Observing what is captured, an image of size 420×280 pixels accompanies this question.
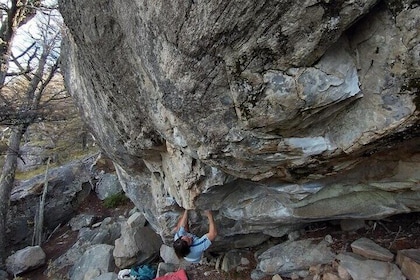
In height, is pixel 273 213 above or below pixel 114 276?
above

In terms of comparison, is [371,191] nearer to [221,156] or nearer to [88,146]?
[221,156]

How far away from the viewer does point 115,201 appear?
14.7 meters

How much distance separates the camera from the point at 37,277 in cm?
1157

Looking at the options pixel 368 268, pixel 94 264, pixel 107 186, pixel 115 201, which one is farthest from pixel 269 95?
pixel 107 186

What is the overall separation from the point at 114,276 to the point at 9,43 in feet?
28.7

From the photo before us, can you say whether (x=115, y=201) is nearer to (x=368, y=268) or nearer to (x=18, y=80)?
(x=18, y=80)

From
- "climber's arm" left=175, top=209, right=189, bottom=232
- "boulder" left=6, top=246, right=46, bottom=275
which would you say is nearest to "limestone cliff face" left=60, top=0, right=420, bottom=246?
"climber's arm" left=175, top=209, right=189, bottom=232

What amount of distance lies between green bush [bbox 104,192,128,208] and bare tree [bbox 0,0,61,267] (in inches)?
152

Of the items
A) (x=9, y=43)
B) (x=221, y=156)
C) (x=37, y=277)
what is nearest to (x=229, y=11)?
(x=221, y=156)

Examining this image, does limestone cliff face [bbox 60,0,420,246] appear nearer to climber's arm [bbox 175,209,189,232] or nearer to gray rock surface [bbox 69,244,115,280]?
climber's arm [bbox 175,209,189,232]

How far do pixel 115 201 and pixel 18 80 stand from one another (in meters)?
6.57

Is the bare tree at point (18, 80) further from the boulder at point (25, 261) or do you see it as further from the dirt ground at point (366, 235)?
the dirt ground at point (366, 235)

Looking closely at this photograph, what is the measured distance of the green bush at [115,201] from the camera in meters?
14.7

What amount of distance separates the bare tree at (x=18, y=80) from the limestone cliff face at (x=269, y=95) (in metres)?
4.36
